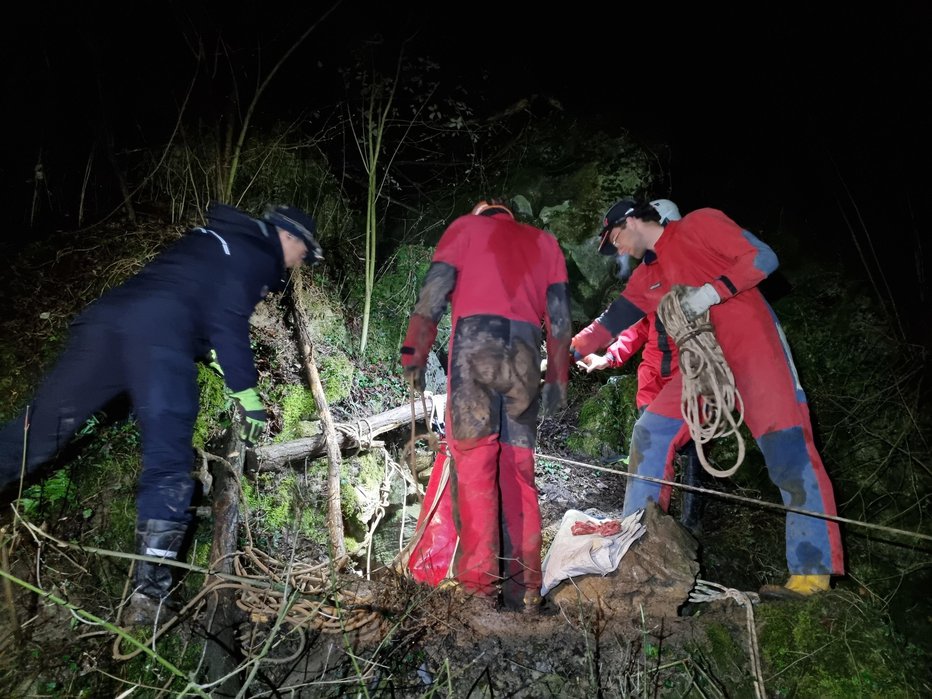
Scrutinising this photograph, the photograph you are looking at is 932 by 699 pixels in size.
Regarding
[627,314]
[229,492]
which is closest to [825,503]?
[627,314]

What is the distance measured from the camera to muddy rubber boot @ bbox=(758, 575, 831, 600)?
269 cm

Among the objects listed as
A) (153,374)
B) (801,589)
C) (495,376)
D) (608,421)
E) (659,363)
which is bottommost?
(608,421)

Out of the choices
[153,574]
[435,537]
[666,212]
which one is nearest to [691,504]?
[435,537]

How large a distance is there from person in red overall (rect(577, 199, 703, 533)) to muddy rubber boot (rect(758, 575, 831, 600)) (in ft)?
2.95

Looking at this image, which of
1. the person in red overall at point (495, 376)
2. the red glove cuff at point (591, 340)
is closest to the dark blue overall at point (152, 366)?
the person in red overall at point (495, 376)

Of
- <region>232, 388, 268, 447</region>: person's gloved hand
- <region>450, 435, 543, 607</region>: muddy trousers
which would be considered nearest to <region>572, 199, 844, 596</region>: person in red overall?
<region>450, 435, 543, 607</region>: muddy trousers

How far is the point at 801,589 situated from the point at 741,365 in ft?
4.34

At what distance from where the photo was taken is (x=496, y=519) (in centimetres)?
289

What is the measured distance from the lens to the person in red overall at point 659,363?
3.59 metres

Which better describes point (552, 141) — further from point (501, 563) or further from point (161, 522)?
point (161, 522)

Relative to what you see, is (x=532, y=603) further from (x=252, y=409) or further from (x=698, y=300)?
(x=698, y=300)

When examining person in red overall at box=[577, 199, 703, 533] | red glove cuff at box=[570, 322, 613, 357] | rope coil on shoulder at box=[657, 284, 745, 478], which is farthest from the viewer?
red glove cuff at box=[570, 322, 613, 357]

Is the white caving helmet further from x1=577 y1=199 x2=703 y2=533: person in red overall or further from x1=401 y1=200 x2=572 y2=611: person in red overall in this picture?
x1=401 y1=200 x2=572 y2=611: person in red overall

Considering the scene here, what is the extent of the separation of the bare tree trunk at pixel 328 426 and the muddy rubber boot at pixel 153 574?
80 cm
